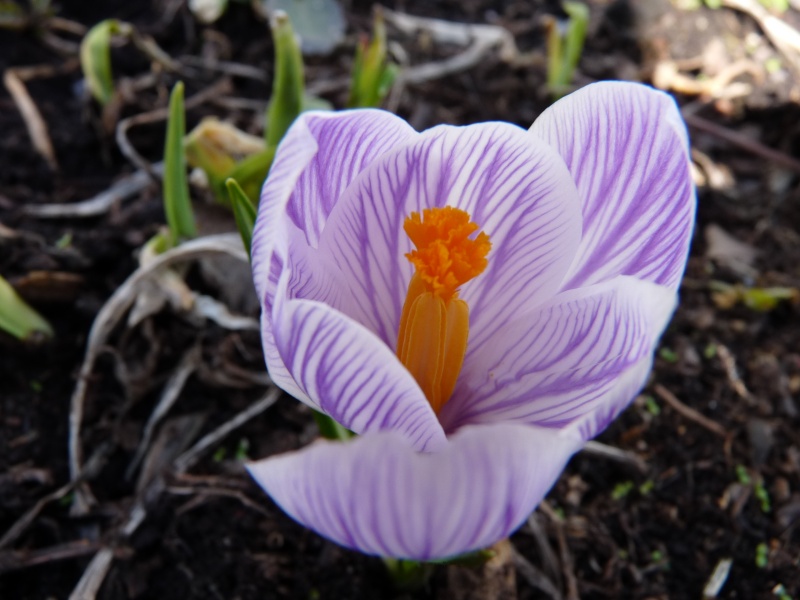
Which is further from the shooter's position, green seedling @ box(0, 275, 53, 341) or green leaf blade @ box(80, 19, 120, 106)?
green leaf blade @ box(80, 19, 120, 106)

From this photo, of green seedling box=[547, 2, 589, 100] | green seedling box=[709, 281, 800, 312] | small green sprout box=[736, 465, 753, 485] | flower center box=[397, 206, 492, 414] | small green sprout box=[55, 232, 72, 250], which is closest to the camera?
flower center box=[397, 206, 492, 414]

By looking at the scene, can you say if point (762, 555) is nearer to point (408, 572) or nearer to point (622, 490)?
point (622, 490)

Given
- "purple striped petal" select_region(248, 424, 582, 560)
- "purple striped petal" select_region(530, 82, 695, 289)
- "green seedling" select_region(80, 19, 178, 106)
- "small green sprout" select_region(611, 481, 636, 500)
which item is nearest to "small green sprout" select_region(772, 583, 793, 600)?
"small green sprout" select_region(611, 481, 636, 500)

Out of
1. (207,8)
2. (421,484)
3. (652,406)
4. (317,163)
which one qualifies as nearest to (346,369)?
(421,484)

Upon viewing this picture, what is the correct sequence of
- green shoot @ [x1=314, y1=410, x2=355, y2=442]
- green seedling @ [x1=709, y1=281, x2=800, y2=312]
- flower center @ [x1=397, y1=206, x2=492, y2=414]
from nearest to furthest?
flower center @ [x1=397, y1=206, x2=492, y2=414], green shoot @ [x1=314, y1=410, x2=355, y2=442], green seedling @ [x1=709, y1=281, x2=800, y2=312]

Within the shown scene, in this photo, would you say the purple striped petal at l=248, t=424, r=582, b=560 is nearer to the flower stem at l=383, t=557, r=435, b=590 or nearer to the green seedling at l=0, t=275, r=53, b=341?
the flower stem at l=383, t=557, r=435, b=590

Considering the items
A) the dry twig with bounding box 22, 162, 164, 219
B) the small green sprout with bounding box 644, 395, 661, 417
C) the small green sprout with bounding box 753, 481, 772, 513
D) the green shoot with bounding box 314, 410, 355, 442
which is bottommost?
the small green sprout with bounding box 753, 481, 772, 513

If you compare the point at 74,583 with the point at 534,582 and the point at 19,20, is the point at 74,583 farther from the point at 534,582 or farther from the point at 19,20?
the point at 19,20
